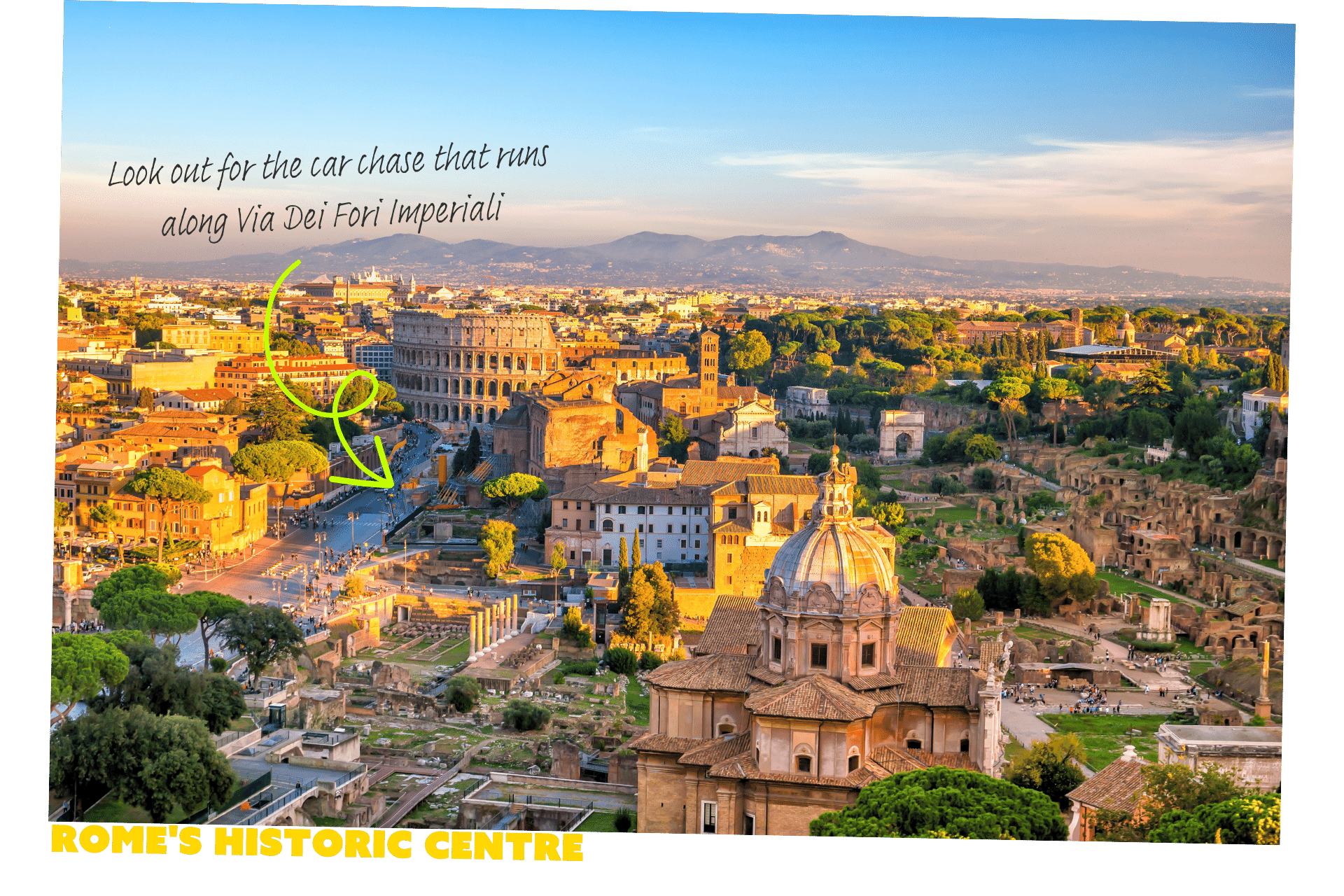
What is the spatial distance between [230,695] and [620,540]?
11687mm

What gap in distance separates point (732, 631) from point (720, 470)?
493 inches

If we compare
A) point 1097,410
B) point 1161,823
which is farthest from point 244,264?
point 1097,410

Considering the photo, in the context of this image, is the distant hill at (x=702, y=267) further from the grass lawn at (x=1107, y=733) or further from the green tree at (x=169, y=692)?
the grass lawn at (x=1107, y=733)

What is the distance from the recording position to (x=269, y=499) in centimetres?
2512

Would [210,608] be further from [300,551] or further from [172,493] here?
[300,551]

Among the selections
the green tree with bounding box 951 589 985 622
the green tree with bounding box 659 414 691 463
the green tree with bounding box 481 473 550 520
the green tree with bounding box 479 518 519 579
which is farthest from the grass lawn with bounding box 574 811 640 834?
the green tree with bounding box 659 414 691 463

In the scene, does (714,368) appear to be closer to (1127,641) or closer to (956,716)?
(1127,641)

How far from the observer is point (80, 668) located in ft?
49.4

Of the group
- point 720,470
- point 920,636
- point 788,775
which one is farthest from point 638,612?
point 788,775

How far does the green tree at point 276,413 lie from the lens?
2108 cm

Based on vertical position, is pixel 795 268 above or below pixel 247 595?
above

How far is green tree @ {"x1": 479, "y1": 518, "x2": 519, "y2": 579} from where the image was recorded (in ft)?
86.7

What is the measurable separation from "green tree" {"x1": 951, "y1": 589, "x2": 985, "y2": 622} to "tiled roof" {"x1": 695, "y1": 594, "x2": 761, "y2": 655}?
9.02 m

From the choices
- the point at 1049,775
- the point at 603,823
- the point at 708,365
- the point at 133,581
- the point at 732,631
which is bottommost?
the point at 603,823
